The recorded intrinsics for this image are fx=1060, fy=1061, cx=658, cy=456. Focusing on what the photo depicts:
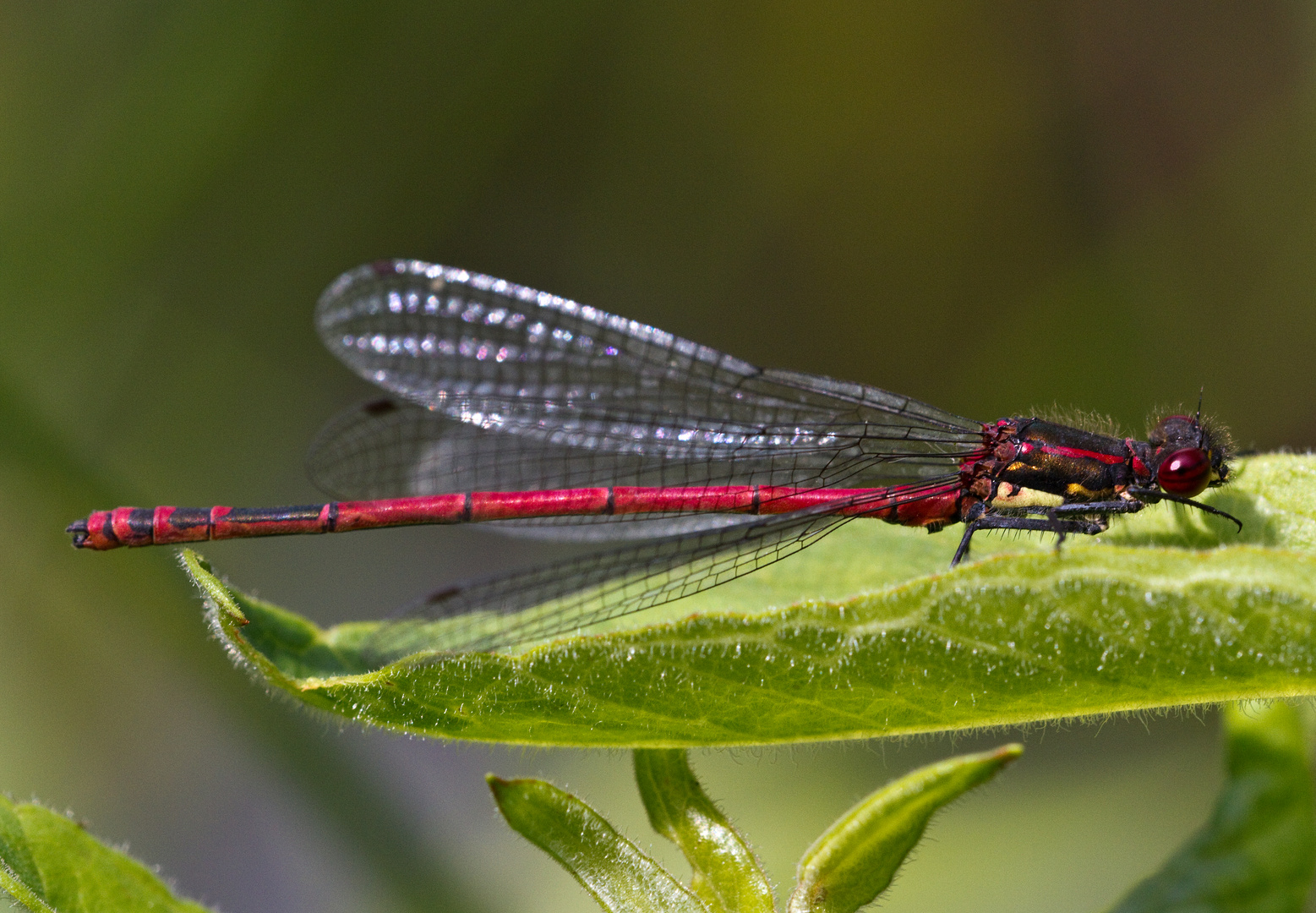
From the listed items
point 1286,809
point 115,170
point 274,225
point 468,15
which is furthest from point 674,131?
point 1286,809

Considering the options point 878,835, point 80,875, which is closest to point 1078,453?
point 878,835

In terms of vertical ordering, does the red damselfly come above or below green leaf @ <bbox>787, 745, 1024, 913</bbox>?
above

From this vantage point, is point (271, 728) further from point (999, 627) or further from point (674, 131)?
point (674, 131)

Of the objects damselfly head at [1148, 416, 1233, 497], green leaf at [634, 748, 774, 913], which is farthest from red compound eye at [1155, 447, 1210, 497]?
green leaf at [634, 748, 774, 913]

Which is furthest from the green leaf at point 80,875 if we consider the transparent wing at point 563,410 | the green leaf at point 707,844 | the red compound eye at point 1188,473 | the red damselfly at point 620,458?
the red compound eye at point 1188,473

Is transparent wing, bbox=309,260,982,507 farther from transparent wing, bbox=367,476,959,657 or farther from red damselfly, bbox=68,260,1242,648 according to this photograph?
transparent wing, bbox=367,476,959,657

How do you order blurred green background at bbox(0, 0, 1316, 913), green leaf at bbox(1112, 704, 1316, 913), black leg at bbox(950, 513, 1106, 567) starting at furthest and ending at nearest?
blurred green background at bbox(0, 0, 1316, 913) → black leg at bbox(950, 513, 1106, 567) → green leaf at bbox(1112, 704, 1316, 913)

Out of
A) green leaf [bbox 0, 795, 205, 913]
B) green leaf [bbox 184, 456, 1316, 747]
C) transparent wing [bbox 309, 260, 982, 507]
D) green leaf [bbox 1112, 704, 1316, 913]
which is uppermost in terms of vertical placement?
transparent wing [bbox 309, 260, 982, 507]
